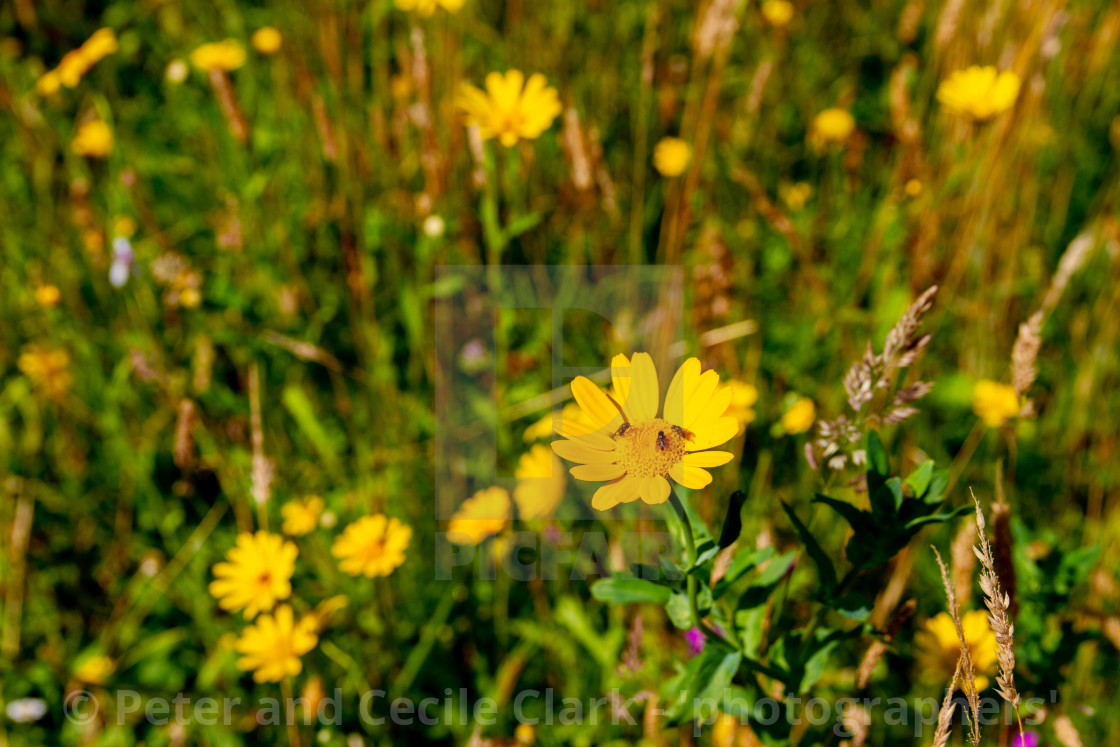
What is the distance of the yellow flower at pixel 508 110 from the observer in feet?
5.94

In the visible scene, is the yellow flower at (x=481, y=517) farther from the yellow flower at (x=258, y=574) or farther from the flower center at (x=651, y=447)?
the flower center at (x=651, y=447)

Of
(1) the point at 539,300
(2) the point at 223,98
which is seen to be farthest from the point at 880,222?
(2) the point at 223,98

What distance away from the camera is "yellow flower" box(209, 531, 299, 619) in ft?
4.90

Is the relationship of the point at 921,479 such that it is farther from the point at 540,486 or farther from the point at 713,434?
the point at 540,486

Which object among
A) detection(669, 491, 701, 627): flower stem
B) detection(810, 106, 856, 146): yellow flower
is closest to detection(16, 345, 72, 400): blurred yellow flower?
detection(669, 491, 701, 627): flower stem

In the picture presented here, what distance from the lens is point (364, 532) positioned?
162cm

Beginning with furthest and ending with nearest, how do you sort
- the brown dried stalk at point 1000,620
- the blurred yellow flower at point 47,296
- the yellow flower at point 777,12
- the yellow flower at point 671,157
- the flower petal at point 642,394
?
the yellow flower at point 777,12 < the yellow flower at point 671,157 < the blurred yellow flower at point 47,296 < the flower petal at point 642,394 < the brown dried stalk at point 1000,620

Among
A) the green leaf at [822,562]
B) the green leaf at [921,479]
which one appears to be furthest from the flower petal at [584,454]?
the green leaf at [921,479]

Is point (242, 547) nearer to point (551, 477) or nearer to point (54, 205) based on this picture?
point (551, 477)

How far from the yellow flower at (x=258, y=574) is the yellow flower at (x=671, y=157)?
163 centimetres

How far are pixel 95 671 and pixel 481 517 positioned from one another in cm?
103

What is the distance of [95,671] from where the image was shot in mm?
1747

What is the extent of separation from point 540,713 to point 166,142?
2.50 metres

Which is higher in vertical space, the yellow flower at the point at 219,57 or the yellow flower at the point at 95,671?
the yellow flower at the point at 219,57
